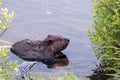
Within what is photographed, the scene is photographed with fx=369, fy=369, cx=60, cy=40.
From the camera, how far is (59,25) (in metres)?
11.4

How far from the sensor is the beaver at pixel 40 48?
939 cm

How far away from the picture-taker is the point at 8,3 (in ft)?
41.1

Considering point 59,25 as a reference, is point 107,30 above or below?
above

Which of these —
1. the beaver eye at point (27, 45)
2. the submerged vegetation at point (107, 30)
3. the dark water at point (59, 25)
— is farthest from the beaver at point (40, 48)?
the submerged vegetation at point (107, 30)

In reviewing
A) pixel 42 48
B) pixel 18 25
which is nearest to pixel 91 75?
pixel 42 48

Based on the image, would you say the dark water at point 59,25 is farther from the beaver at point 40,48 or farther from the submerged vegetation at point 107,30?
the submerged vegetation at point 107,30

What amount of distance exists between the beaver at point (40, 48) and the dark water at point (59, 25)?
229 mm

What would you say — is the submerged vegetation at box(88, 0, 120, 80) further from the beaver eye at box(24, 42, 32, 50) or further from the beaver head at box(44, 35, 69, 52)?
the beaver eye at box(24, 42, 32, 50)

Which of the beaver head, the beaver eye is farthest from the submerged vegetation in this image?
the beaver eye

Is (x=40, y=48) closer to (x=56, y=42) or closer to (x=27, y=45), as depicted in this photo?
(x=27, y=45)

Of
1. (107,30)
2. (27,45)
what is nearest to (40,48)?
(27,45)

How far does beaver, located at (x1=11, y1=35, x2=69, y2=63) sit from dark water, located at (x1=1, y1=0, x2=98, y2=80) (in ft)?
0.75

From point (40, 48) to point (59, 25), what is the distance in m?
2.06

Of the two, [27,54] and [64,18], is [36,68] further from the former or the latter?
[64,18]
